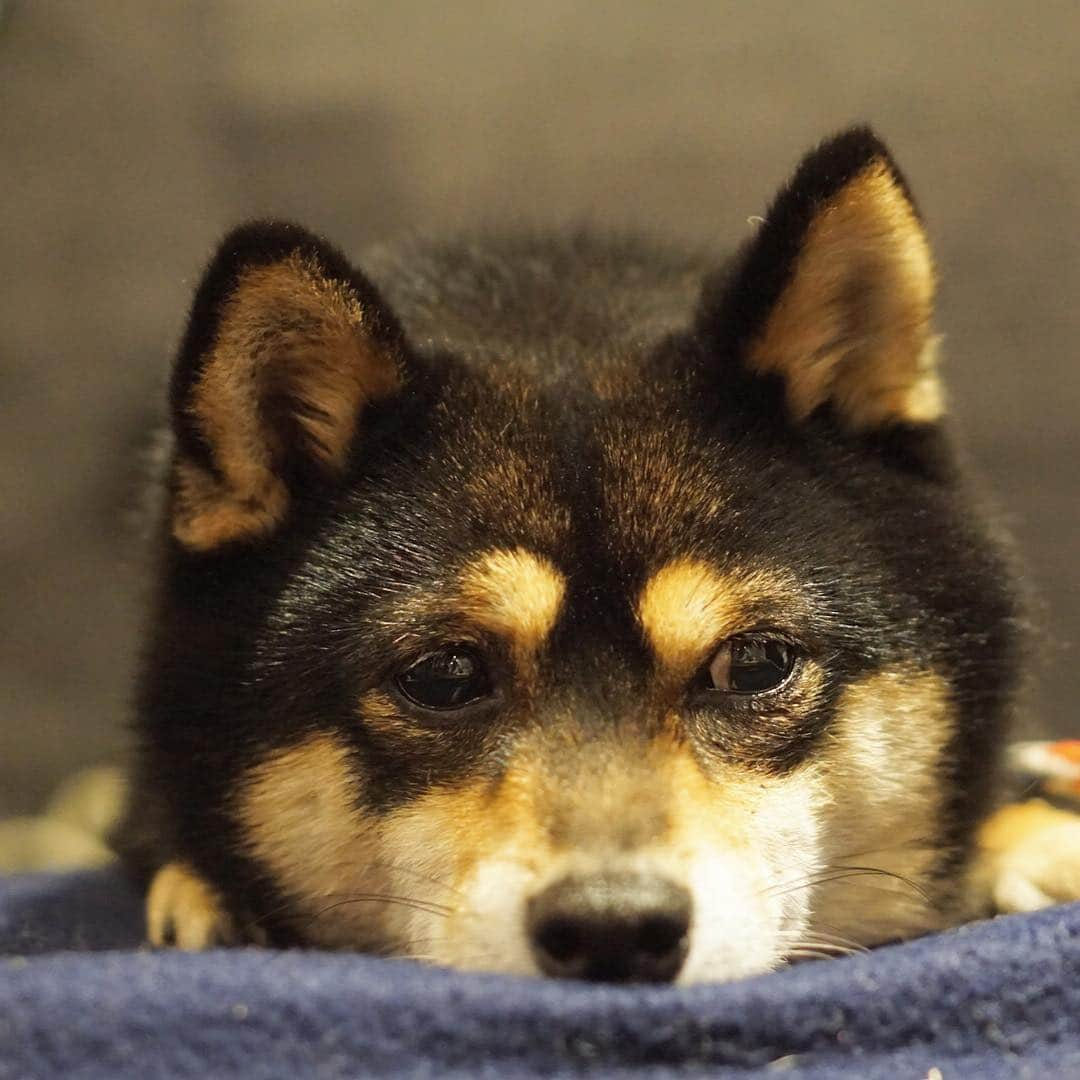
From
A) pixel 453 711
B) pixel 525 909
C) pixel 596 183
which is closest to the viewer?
pixel 525 909

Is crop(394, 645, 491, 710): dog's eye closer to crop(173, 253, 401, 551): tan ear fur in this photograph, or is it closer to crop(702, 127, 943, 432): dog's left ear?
crop(173, 253, 401, 551): tan ear fur

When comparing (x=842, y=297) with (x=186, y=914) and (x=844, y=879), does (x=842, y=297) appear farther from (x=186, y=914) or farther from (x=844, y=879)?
(x=186, y=914)

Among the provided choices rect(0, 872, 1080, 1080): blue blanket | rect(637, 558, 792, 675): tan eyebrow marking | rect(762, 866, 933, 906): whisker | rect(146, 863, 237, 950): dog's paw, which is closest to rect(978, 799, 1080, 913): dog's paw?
rect(762, 866, 933, 906): whisker

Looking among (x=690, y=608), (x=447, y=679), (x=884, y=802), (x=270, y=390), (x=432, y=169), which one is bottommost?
(x=884, y=802)

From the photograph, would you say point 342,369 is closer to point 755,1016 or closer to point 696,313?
point 696,313

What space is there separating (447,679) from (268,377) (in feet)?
1.57

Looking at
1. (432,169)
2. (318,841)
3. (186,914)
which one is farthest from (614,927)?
(432,169)

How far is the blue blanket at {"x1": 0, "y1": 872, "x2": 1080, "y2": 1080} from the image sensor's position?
112 centimetres

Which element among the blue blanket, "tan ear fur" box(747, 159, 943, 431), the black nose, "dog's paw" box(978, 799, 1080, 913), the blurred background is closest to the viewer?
the blue blanket

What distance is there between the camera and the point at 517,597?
1.50 meters

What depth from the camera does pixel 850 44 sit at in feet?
8.63

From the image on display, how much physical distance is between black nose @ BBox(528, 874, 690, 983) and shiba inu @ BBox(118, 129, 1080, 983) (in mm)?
41

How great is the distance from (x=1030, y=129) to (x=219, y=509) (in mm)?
1904

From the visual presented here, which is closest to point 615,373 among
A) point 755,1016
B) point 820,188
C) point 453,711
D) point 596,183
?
point 820,188
